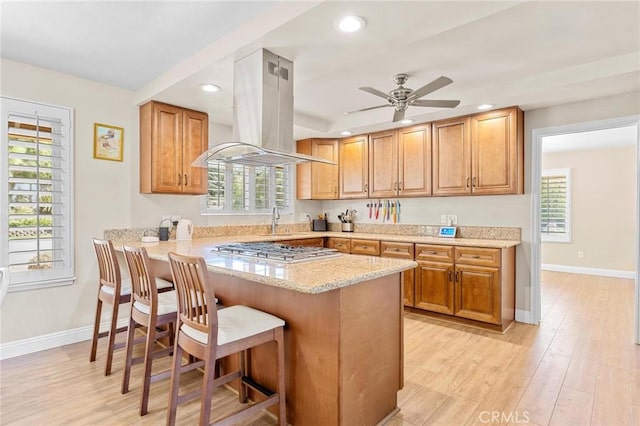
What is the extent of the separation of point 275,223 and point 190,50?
265cm

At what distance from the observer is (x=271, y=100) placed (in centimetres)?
244

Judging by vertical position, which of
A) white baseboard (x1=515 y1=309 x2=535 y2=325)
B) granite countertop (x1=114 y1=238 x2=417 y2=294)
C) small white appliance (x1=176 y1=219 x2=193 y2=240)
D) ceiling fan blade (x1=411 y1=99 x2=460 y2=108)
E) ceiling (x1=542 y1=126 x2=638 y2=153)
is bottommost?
white baseboard (x1=515 y1=309 x2=535 y2=325)

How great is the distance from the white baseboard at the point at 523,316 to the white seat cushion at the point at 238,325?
3.12 m

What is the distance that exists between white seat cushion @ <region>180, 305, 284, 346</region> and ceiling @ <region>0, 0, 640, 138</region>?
1683mm

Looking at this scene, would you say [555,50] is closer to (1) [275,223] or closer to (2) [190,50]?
(2) [190,50]

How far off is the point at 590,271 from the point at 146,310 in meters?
7.44

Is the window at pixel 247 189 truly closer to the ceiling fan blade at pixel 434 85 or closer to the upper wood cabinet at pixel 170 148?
the upper wood cabinet at pixel 170 148

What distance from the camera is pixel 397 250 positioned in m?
4.05

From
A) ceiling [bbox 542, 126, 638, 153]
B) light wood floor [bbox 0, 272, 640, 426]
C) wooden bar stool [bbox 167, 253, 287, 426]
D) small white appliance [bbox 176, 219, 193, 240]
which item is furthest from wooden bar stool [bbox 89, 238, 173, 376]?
ceiling [bbox 542, 126, 638, 153]

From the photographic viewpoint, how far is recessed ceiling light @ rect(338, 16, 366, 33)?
191 cm

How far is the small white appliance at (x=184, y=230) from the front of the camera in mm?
3750

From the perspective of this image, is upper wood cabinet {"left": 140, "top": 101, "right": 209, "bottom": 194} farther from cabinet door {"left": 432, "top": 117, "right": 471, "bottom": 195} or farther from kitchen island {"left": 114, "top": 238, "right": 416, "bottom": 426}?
cabinet door {"left": 432, "top": 117, "right": 471, "bottom": 195}

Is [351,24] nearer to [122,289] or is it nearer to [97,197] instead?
[122,289]

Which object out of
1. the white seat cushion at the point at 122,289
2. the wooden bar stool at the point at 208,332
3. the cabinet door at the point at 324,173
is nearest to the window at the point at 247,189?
the cabinet door at the point at 324,173
